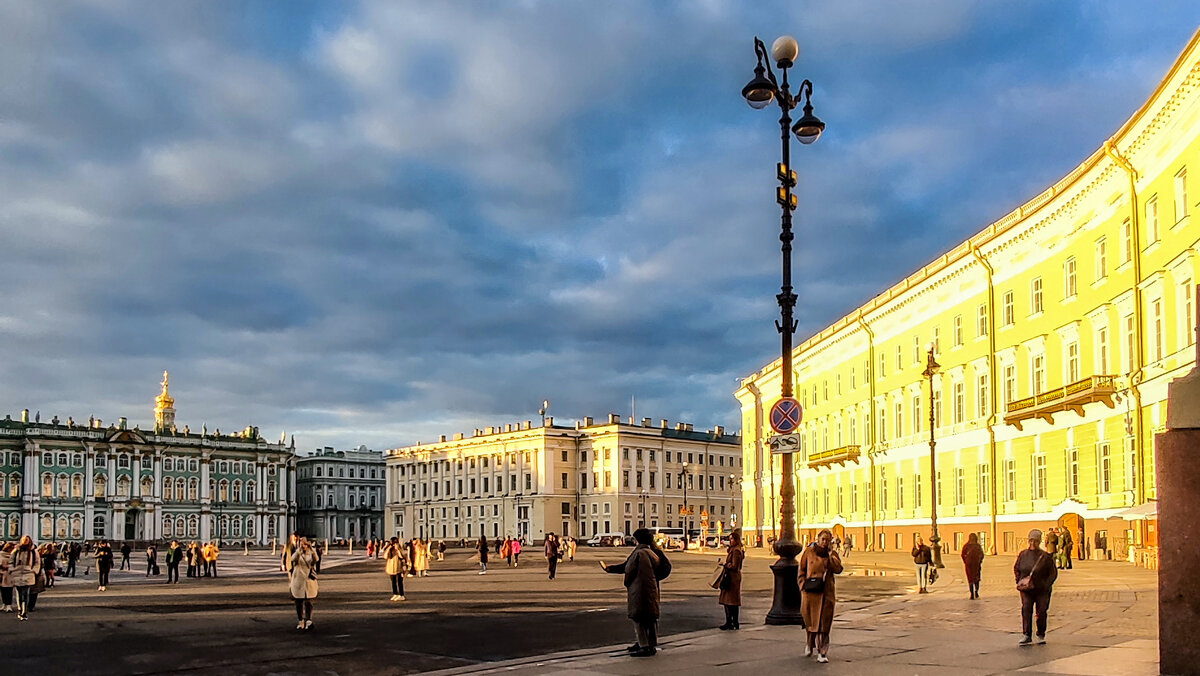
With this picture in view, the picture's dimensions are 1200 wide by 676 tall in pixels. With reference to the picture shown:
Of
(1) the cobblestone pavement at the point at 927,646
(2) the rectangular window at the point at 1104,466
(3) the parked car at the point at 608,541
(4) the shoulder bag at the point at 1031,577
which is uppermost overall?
(2) the rectangular window at the point at 1104,466

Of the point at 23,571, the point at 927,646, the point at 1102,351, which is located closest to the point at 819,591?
the point at 927,646

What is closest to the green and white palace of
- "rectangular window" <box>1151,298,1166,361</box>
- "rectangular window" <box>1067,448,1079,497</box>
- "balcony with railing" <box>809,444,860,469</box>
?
"balcony with railing" <box>809,444,860,469</box>

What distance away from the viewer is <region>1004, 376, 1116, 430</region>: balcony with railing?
132ft

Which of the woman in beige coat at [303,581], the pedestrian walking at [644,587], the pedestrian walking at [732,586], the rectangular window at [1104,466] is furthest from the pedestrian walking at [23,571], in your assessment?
the rectangular window at [1104,466]

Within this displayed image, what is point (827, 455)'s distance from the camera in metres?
75.1

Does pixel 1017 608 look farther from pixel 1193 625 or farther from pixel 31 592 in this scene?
pixel 31 592

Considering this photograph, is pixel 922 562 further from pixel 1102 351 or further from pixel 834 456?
pixel 834 456

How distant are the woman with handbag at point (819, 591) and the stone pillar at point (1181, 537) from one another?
426 centimetres

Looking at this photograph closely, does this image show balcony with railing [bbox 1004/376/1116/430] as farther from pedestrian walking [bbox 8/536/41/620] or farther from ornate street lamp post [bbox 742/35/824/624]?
pedestrian walking [bbox 8/536/41/620]

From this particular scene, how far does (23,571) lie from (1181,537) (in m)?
23.6

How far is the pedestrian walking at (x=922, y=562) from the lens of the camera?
29.6m

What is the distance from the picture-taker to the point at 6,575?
86.7 ft

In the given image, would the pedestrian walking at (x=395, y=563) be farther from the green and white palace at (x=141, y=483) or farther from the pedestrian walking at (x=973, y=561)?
the green and white palace at (x=141, y=483)

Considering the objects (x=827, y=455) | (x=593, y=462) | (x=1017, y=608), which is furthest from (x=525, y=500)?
(x=1017, y=608)
